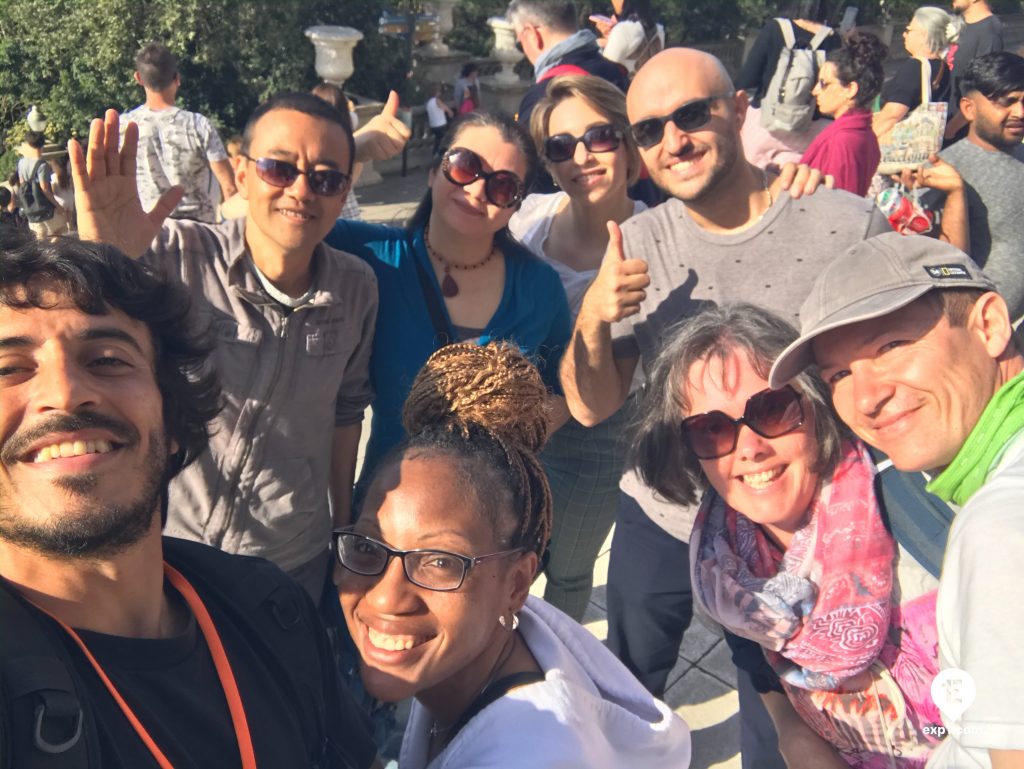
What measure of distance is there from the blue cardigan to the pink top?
1.88 m

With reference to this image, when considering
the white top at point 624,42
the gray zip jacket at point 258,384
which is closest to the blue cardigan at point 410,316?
the gray zip jacket at point 258,384

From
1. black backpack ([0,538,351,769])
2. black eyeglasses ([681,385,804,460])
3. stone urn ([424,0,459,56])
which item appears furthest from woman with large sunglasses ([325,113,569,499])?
stone urn ([424,0,459,56])

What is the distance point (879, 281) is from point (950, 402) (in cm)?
29

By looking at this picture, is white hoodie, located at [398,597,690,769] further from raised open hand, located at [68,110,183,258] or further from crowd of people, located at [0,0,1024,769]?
raised open hand, located at [68,110,183,258]

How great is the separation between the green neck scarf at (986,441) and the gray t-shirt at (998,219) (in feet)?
7.02

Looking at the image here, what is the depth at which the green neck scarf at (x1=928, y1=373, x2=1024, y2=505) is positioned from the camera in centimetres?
157

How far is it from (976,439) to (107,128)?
216 centimetres

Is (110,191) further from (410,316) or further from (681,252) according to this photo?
(681,252)

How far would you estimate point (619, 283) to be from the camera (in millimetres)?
2428

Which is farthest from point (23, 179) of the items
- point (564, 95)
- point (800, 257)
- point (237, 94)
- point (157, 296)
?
point (800, 257)

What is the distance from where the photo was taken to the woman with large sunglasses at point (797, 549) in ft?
6.52

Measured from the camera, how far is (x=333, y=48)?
9.45 meters

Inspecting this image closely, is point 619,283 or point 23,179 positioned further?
point 23,179

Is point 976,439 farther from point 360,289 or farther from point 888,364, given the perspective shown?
point 360,289
